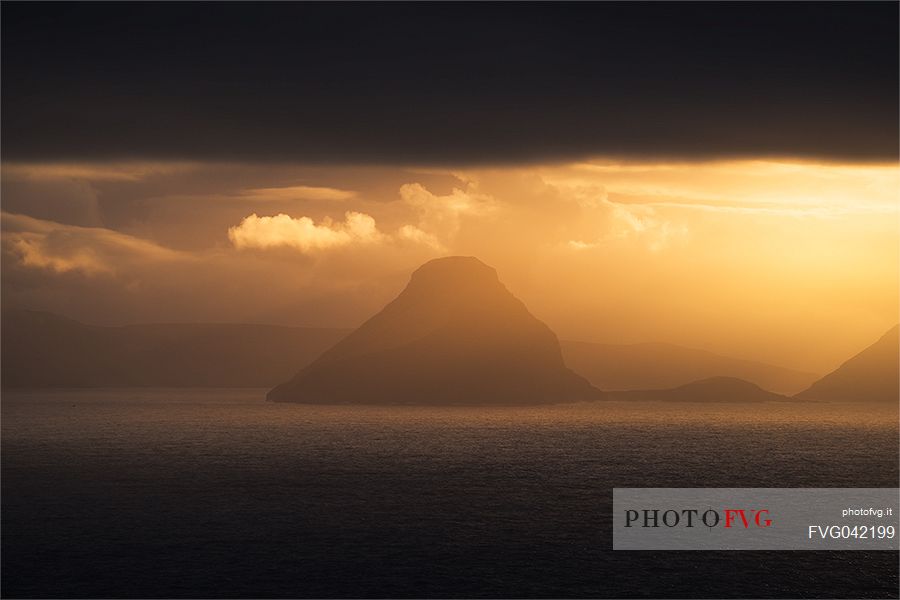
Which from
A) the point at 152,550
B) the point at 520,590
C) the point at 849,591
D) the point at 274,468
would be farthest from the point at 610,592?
the point at 274,468

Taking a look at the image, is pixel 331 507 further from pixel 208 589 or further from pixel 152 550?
pixel 208 589

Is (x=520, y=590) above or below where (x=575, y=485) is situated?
below

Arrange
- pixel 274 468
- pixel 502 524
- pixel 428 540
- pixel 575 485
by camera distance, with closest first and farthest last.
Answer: pixel 428 540 < pixel 502 524 < pixel 575 485 < pixel 274 468

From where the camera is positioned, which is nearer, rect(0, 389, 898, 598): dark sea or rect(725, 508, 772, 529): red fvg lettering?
rect(0, 389, 898, 598): dark sea

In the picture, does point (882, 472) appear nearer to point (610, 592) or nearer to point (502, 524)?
point (502, 524)

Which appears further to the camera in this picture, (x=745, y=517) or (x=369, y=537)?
(x=745, y=517)

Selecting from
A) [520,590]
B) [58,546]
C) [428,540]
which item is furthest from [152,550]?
[520,590]

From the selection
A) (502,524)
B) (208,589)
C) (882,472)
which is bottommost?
(208,589)

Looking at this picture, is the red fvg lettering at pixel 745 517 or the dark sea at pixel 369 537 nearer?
the dark sea at pixel 369 537

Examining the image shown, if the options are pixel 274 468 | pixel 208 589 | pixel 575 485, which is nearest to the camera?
pixel 208 589

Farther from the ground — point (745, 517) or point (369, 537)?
point (745, 517)

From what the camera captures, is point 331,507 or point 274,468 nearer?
point 331,507

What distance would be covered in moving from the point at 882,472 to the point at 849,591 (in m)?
96.2

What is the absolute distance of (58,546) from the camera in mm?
85125
